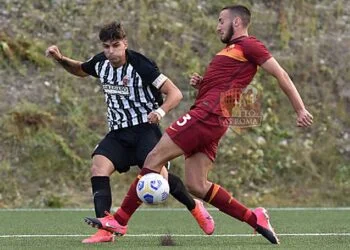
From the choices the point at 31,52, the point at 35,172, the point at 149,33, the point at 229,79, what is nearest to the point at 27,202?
the point at 35,172

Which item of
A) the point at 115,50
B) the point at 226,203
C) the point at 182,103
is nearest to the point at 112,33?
the point at 115,50

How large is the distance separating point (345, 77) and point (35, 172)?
16.9ft

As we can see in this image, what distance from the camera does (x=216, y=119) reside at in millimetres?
8836

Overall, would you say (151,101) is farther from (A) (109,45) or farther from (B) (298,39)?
(B) (298,39)

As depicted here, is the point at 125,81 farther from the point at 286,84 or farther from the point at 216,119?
the point at 286,84

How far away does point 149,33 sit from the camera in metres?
17.9

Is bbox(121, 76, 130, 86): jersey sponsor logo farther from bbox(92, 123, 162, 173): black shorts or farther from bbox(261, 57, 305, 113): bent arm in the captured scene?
bbox(261, 57, 305, 113): bent arm

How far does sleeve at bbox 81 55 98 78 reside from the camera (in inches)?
390

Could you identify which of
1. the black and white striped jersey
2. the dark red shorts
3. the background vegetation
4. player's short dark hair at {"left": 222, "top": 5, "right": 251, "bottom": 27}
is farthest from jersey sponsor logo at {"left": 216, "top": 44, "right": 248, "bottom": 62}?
the background vegetation

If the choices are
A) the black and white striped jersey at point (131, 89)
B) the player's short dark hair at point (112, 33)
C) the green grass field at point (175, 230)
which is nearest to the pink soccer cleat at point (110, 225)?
the green grass field at point (175, 230)

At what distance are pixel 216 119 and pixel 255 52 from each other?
59 centimetres

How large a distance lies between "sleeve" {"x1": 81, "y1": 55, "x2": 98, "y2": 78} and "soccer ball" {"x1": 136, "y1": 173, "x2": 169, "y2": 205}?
1477 millimetres

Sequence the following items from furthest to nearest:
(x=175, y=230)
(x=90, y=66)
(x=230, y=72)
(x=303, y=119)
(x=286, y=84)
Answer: (x=175, y=230), (x=90, y=66), (x=230, y=72), (x=286, y=84), (x=303, y=119)

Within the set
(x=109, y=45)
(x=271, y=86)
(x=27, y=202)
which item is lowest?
(x=27, y=202)
